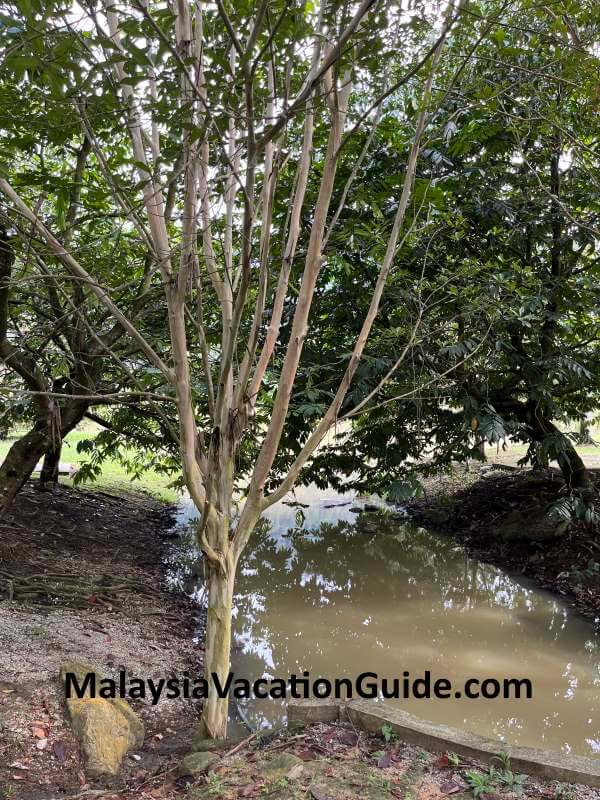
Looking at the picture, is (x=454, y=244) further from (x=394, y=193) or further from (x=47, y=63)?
(x=47, y=63)

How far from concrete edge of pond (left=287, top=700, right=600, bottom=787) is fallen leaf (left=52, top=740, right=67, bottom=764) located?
3.20 feet

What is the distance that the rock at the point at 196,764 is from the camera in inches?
93.0

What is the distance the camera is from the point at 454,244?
532 centimetres

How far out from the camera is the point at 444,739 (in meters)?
2.52

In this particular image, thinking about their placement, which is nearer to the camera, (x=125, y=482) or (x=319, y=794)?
(x=319, y=794)

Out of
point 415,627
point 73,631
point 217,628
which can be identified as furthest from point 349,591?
point 217,628

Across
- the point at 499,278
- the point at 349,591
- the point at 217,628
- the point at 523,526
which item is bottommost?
the point at 217,628

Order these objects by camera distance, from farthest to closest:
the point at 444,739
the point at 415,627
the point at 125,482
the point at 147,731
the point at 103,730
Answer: the point at 125,482
the point at 415,627
the point at 147,731
the point at 103,730
the point at 444,739

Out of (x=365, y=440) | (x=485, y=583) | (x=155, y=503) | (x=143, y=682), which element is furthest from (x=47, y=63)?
(x=155, y=503)

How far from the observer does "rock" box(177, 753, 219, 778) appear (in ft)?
7.75

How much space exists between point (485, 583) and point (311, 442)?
4.55 m

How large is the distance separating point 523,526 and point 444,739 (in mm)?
4953

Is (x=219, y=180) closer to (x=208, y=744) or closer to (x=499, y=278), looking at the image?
(x=208, y=744)

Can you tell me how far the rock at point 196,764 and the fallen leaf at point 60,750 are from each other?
0.54m
